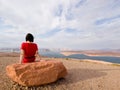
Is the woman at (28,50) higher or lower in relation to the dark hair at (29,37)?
lower

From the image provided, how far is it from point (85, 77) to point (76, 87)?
71.3 inches

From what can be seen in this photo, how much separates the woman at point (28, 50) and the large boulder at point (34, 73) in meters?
0.51

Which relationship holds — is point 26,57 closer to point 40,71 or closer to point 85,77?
point 40,71

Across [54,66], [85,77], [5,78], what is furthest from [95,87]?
[5,78]

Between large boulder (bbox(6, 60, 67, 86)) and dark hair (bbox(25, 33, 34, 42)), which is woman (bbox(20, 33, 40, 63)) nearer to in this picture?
dark hair (bbox(25, 33, 34, 42))

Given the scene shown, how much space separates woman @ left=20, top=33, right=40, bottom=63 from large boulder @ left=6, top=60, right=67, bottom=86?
0.51 metres

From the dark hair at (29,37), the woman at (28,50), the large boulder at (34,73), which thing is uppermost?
the dark hair at (29,37)

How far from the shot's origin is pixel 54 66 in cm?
764

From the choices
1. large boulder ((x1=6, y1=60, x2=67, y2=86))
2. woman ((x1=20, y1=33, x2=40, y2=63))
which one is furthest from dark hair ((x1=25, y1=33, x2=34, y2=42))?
large boulder ((x1=6, y1=60, x2=67, y2=86))

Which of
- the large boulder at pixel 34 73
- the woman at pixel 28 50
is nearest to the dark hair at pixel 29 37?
the woman at pixel 28 50

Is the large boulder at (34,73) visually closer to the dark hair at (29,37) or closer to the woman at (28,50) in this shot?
the woman at (28,50)

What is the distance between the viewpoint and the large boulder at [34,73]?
22.4 ft

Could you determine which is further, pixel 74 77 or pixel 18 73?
pixel 74 77

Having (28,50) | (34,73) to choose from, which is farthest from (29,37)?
(34,73)
